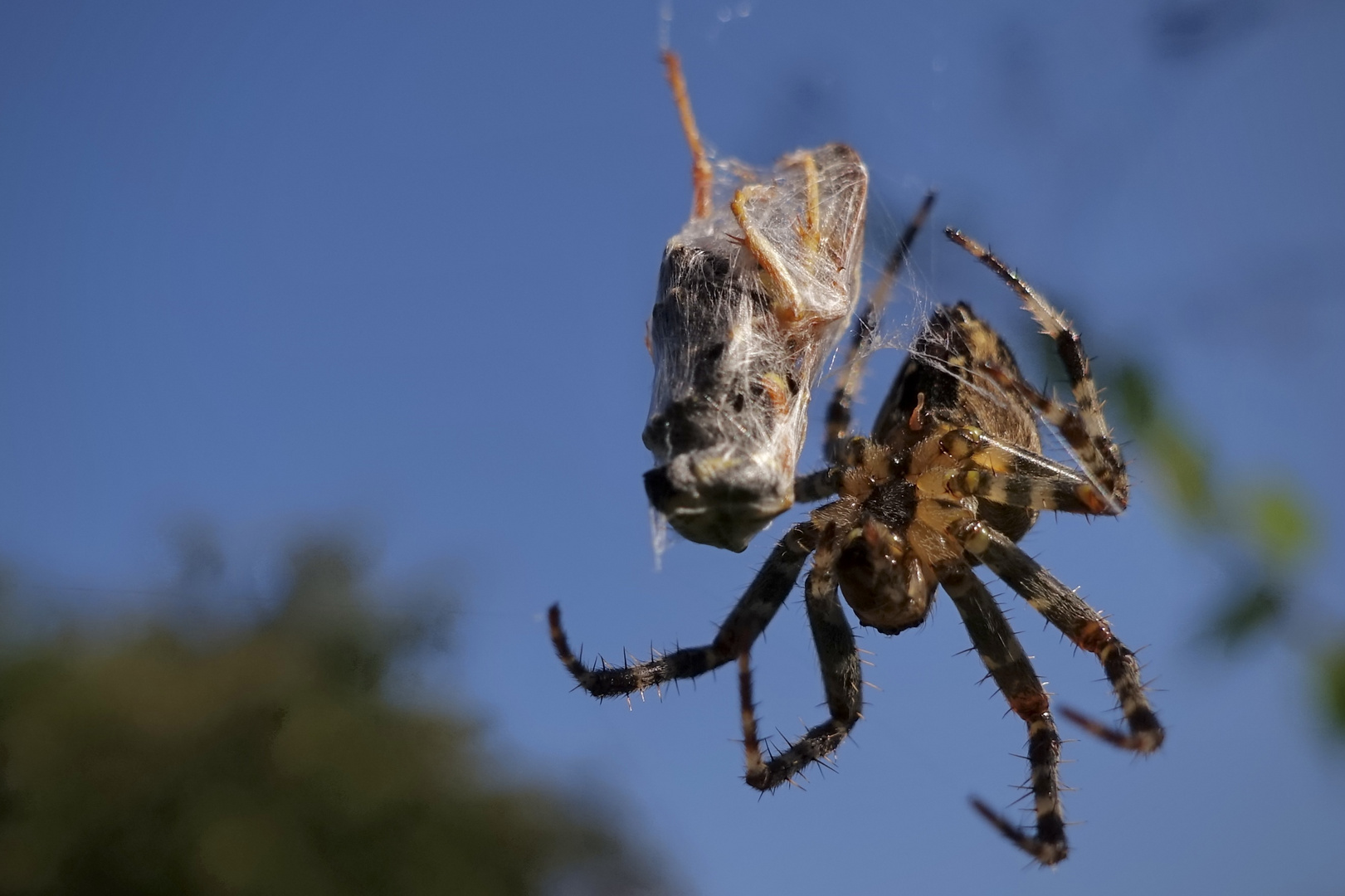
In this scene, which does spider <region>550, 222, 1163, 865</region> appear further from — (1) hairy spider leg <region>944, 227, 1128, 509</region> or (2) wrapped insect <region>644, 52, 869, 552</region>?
(2) wrapped insect <region>644, 52, 869, 552</region>

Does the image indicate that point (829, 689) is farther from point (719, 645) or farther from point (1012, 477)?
point (1012, 477)

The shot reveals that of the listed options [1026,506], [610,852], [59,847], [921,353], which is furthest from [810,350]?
[59,847]

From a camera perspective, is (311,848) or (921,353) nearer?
(921,353)

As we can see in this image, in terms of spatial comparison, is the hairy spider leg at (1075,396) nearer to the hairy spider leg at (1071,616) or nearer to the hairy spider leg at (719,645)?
the hairy spider leg at (1071,616)

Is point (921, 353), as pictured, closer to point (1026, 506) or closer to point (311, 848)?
point (1026, 506)

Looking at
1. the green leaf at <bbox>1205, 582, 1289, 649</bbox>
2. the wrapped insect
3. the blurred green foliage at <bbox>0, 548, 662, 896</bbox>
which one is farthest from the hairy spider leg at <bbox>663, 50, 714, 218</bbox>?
the blurred green foliage at <bbox>0, 548, 662, 896</bbox>

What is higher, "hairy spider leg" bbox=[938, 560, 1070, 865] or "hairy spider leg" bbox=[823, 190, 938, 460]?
"hairy spider leg" bbox=[823, 190, 938, 460]

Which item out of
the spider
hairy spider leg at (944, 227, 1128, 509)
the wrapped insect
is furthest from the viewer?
the spider
